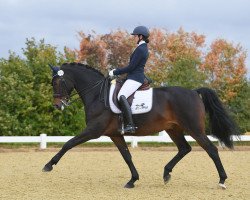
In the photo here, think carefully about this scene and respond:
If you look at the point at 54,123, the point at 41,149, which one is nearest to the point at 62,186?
the point at 41,149

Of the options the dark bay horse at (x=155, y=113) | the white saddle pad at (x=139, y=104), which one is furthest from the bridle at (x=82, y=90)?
the white saddle pad at (x=139, y=104)

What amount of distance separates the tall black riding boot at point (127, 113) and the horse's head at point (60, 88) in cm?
102

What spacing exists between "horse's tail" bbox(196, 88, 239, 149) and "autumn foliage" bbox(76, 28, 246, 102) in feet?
93.5

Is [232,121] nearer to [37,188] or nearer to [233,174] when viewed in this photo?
[233,174]

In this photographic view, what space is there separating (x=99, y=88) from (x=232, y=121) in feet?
8.37

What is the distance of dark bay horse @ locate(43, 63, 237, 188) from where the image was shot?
8.95 metres

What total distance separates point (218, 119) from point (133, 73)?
6.11 ft

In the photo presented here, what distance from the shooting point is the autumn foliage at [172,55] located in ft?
136

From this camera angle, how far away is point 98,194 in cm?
794

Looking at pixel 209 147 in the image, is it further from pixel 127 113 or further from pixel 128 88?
pixel 128 88

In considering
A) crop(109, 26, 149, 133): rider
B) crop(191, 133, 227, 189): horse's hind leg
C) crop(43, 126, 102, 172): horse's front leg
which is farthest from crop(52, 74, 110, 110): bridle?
crop(191, 133, 227, 189): horse's hind leg

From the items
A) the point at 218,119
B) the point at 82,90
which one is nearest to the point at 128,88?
the point at 82,90

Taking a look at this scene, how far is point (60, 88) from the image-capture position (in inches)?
363

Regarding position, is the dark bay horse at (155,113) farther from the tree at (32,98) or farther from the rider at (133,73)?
the tree at (32,98)
